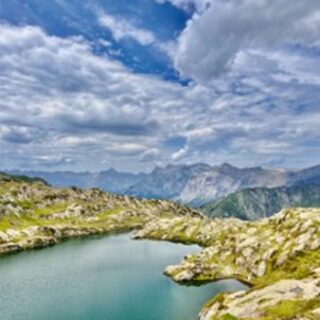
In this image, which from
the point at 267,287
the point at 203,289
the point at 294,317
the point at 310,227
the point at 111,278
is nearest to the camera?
the point at 294,317

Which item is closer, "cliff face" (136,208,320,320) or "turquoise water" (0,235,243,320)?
"cliff face" (136,208,320,320)

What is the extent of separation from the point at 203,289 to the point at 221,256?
1316 inches

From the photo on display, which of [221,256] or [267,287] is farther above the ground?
[221,256]

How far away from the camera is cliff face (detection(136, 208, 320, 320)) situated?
96812 millimetres

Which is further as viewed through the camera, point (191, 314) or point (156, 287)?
point (156, 287)

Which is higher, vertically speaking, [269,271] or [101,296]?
[101,296]

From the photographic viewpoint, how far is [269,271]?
6368 inches

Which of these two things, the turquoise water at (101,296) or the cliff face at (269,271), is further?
the turquoise water at (101,296)

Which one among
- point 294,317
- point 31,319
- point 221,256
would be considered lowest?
point 294,317

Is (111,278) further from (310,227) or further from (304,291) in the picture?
(304,291)

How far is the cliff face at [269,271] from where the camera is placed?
96.8 metres

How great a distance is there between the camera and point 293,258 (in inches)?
6176

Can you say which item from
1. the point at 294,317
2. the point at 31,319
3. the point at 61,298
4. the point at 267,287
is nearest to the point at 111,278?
the point at 61,298

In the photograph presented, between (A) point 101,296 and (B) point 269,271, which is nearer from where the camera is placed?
(A) point 101,296
